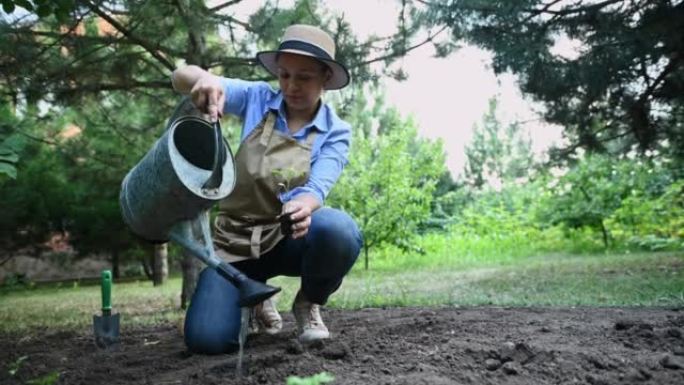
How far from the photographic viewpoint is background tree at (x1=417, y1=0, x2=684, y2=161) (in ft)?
12.4

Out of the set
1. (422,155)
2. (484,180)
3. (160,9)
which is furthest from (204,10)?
(484,180)

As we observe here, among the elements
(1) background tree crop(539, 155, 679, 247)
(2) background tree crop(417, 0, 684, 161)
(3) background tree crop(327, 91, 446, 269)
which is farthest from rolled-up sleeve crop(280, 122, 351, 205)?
(1) background tree crop(539, 155, 679, 247)

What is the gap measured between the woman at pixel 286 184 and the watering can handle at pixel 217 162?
0.34 m

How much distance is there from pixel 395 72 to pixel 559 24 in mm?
1103

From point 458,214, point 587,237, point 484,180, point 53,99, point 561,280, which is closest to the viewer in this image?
point 53,99

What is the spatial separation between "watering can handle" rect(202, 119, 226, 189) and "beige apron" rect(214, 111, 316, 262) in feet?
1.23

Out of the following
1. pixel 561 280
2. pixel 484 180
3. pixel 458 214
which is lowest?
pixel 561 280

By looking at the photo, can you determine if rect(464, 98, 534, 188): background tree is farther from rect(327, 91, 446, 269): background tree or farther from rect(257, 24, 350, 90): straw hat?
rect(257, 24, 350, 90): straw hat

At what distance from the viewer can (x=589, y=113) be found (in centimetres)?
473

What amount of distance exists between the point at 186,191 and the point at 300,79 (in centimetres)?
78

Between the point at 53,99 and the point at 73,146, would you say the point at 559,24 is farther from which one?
the point at 73,146

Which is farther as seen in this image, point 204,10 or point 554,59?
point 554,59

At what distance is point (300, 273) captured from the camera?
2389 mm

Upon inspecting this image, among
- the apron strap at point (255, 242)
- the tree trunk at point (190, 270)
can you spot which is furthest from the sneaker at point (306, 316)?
the tree trunk at point (190, 270)
